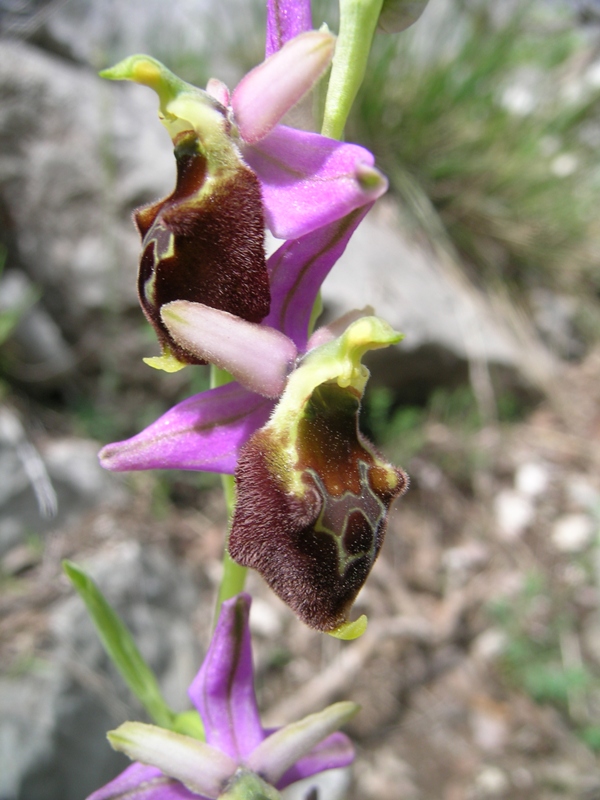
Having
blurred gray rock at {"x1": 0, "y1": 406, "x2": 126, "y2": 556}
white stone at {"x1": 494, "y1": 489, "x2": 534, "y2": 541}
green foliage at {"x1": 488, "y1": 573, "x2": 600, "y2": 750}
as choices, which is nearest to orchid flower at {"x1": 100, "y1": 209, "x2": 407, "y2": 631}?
blurred gray rock at {"x1": 0, "y1": 406, "x2": 126, "y2": 556}

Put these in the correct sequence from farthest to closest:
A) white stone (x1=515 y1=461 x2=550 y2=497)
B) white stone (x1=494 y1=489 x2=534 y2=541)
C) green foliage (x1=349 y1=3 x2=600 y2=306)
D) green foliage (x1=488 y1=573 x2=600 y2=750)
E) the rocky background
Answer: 1. green foliage (x1=349 y1=3 x2=600 y2=306)
2. white stone (x1=515 y1=461 x2=550 y2=497)
3. white stone (x1=494 y1=489 x2=534 y2=541)
4. green foliage (x1=488 y1=573 x2=600 y2=750)
5. the rocky background

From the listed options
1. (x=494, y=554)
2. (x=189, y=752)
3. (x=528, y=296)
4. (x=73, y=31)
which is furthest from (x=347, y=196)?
(x=528, y=296)

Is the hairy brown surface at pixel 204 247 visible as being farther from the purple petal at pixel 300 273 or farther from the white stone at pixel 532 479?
the white stone at pixel 532 479

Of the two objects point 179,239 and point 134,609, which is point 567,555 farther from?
point 179,239

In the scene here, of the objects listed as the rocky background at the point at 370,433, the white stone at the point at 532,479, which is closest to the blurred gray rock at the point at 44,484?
the rocky background at the point at 370,433

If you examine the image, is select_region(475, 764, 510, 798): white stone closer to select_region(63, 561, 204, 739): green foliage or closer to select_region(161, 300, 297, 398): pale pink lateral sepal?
select_region(63, 561, 204, 739): green foliage

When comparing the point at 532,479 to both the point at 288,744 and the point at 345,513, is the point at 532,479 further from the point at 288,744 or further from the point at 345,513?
the point at 345,513

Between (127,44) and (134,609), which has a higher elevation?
(127,44)
